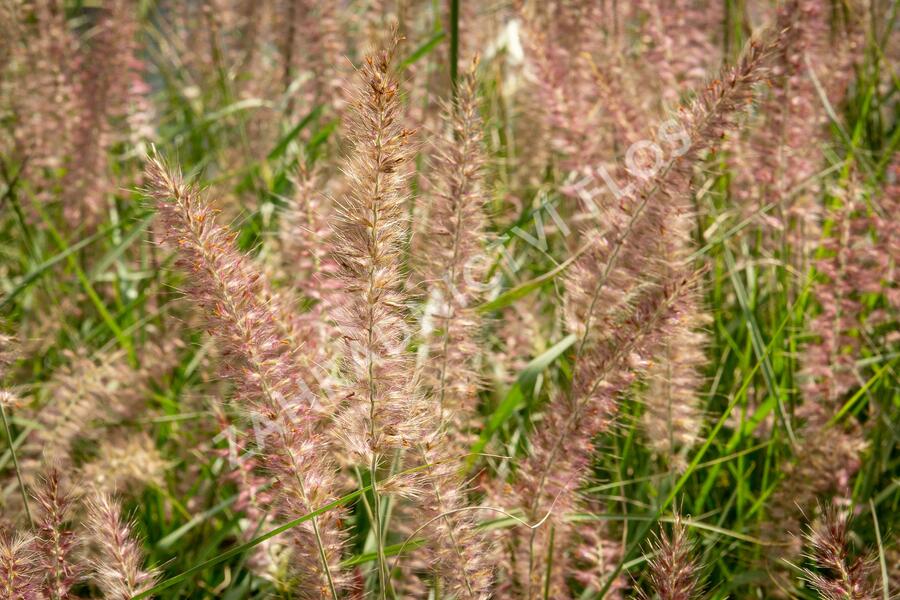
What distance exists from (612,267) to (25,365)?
226 centimetres

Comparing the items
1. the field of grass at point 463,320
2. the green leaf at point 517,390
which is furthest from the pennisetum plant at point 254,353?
the green leaf at point 517,390

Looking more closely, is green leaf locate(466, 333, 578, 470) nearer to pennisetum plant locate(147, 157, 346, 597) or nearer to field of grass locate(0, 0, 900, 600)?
field of grass locate(0, 0, 900, 600)

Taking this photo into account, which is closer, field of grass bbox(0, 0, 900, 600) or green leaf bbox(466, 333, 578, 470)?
field of grass bbox(0, 0, 900, 600)

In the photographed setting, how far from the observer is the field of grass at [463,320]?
1376 millimetres

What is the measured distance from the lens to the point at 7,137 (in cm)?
361

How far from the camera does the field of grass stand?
138 centimetres

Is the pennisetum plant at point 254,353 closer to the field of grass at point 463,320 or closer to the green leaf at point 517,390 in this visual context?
the field of grass at point 463,320

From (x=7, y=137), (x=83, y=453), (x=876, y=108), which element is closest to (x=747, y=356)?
(x=876, y=108)

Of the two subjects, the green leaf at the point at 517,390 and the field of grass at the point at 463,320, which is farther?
the green leaf at the point at 517,390

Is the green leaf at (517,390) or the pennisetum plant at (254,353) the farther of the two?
the green leaf at (517,390)

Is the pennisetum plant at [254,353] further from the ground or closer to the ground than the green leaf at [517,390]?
further from the ground

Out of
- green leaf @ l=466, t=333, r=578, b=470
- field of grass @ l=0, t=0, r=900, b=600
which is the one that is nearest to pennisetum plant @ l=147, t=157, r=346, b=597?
field of grass @ l=0, t=0, r=900, b=600

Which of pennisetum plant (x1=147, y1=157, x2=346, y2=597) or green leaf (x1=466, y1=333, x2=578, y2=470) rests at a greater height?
pennisetum plant (x1=147, y1=157, x2=346, y2=597)

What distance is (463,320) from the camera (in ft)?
5.46
